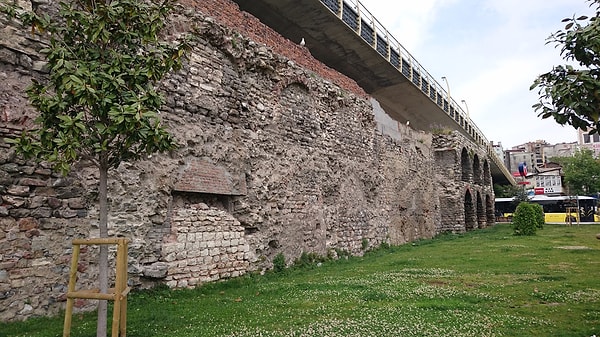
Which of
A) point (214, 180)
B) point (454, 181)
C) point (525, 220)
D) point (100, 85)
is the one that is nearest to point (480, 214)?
point (454, 181)

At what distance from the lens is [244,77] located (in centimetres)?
993

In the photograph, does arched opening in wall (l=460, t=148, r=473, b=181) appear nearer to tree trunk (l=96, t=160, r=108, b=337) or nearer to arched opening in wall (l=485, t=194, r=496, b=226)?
arched opening in wall (l=485, t=194, r=496, b=226)

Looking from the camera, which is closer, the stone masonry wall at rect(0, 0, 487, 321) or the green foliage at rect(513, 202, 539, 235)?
the stone masonry wall at rect(0, 0, 487, 321)

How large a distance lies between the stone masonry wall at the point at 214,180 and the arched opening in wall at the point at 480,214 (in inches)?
784

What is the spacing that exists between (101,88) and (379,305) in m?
4.87

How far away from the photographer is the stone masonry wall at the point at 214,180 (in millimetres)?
5949

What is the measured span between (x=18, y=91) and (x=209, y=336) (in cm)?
448

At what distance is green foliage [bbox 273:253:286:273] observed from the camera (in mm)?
10062

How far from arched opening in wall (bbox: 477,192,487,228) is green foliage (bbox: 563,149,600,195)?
66.7ft

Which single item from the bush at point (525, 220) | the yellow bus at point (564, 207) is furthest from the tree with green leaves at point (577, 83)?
the yellow bus at point (564, 207)

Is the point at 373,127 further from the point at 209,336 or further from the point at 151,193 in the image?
the point at 209,336

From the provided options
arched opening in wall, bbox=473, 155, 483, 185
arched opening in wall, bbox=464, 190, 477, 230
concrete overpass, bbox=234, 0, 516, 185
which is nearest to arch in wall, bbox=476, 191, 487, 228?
arched opening in wall, bbox=473, 155, 483, 185

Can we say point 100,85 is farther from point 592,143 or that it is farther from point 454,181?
point 592,143

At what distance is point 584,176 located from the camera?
4553 centimetres
